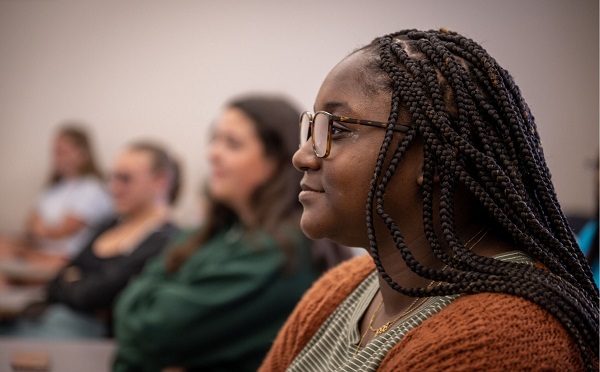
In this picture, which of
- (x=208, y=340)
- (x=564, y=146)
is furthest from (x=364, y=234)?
(x=564, y=146)

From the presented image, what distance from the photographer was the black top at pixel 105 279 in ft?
9.22

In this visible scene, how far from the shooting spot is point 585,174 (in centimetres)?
336

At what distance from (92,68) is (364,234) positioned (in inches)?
178

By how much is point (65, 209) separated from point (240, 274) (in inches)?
112

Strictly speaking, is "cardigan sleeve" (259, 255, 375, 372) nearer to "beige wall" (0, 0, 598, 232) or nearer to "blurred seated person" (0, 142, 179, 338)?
"blurred seated person" (0, 142, 179, 338)

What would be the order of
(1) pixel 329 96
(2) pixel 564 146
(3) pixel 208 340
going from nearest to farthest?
(1) pixel 329 96 < (3) pixel 208 340 < (2) pixel 564 146

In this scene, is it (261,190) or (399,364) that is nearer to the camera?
(399,364)

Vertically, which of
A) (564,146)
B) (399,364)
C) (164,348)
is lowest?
(164,348)

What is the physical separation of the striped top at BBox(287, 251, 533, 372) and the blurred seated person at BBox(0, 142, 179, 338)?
70.0 inches

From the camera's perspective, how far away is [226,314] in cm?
208

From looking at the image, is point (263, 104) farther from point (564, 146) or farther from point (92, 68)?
point (92, 68)

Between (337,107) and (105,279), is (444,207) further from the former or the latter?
(105,279)

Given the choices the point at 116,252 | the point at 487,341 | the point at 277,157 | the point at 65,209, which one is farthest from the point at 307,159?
the point at 65,209

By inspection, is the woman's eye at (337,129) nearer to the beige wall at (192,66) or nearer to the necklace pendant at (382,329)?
the necklace pendant at (382,329)
